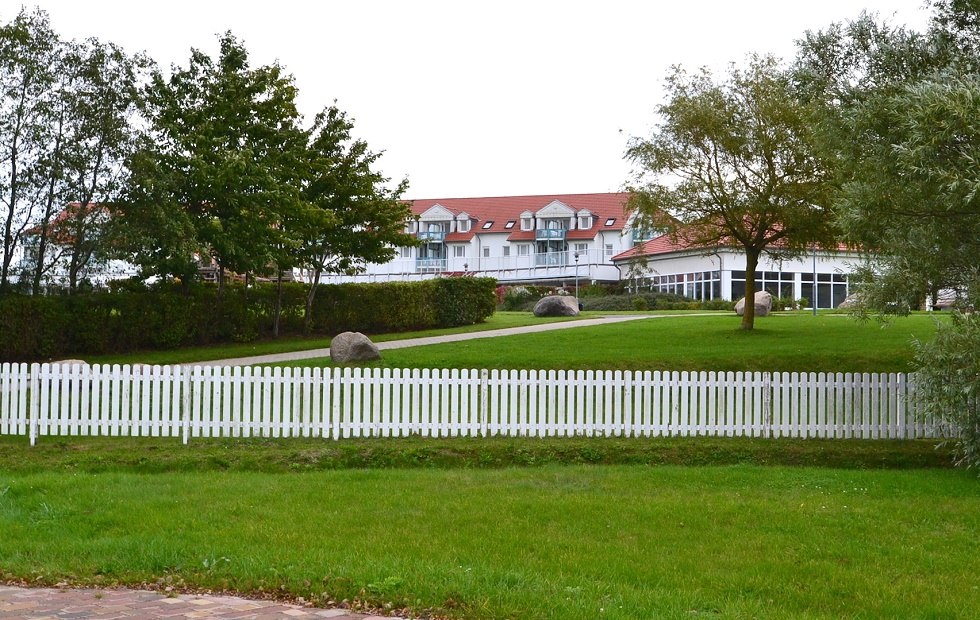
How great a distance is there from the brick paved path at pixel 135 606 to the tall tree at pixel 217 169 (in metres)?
16.5

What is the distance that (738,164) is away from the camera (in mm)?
23859

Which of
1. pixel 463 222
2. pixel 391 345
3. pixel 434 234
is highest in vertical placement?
pixel 463 222

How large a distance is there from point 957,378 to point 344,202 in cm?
1898

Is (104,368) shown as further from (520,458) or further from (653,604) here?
(653,604)

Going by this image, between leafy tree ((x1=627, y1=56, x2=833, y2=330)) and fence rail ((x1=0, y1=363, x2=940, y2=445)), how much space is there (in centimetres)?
1004

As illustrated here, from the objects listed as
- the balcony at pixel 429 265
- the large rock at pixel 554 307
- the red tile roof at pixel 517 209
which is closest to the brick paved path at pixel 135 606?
the large rock at pixel 554 307

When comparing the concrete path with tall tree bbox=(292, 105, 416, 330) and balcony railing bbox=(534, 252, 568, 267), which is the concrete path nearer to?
tall tree bbox=(292, 105, 416, 330)

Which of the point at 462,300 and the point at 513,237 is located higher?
the point at 513,237

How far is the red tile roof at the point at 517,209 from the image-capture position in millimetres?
70000

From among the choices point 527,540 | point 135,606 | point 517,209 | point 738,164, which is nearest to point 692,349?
point 738,164

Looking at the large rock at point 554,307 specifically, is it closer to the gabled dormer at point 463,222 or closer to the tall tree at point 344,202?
the tall tree at point 344,202

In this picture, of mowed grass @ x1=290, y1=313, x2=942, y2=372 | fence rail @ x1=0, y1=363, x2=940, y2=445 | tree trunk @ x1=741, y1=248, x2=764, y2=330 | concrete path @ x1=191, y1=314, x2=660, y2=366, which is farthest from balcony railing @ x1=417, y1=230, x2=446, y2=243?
fence rail @ x1=0, y1=363, x2=940, y2=445

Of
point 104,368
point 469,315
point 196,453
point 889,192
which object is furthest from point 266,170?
point 889,192

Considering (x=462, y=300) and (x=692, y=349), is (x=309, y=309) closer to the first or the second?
(x=462, y=300)
